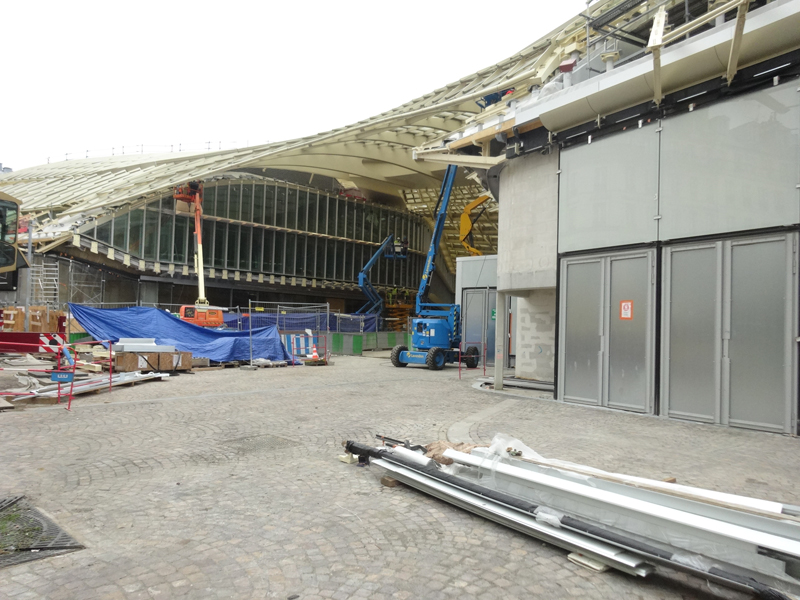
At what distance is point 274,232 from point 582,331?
34091 mm

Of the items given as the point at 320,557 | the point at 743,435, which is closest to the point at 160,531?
the point at 320,557

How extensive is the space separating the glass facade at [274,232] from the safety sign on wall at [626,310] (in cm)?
3058

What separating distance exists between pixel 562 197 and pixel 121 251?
2958 cm

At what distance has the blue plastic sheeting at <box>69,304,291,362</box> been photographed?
18.7 metres

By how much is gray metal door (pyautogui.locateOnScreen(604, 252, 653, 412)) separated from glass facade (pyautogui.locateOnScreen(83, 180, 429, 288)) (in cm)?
3045

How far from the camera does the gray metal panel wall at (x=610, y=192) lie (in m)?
10.6

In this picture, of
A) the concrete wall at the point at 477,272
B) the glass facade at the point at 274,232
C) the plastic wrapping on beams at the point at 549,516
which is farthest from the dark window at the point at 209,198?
the plastic wrapping on beams at the point at 549,516

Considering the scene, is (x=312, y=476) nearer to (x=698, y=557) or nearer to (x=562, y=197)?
(x=698, y=557)

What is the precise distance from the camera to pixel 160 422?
31.2 feet

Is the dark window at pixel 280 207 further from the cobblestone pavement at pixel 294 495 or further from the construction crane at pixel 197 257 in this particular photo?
the cobblestone pavement at pixel 294 495

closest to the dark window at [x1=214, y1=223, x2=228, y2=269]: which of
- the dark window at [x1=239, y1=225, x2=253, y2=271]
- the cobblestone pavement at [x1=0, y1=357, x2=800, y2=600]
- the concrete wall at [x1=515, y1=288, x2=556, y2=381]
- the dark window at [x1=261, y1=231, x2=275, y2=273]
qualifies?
the dark window at [x1=239, y1=225, x2=253, y2=271]

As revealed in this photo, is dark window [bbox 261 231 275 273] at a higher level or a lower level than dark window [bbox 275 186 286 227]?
lower

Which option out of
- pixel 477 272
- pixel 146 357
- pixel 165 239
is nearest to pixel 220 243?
pixel 165 239

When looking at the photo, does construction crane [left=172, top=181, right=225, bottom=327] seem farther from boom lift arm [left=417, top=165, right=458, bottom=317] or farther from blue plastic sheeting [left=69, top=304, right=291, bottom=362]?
boom lift arm [left=417, top=165, right=458, bottom=317]
